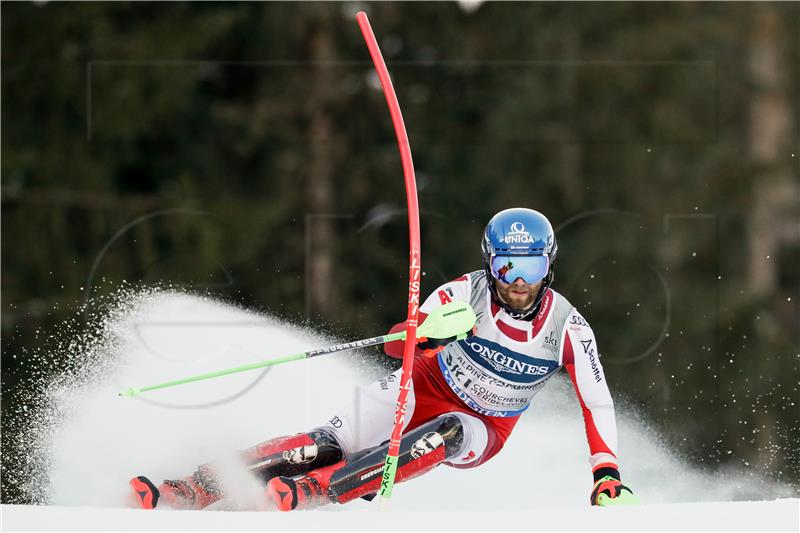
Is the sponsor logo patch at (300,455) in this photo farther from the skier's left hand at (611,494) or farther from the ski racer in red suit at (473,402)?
the skier's left hand at (611,494)

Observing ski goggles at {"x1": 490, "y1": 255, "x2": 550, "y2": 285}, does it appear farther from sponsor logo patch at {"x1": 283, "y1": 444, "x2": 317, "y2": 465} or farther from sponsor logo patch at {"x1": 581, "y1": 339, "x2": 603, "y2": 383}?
sponsor logo patch at {"x1": 283, "y1": 444, "x2": 317, "y2": 465}

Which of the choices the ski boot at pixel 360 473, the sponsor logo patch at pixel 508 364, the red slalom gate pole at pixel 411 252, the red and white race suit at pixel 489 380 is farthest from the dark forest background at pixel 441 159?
the red slalom gate pole at pixel 411 252

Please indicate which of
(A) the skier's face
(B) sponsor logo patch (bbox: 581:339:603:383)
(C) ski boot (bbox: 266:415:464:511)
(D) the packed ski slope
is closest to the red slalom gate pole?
(C) ski boot (bbox: 266:415:464:511)

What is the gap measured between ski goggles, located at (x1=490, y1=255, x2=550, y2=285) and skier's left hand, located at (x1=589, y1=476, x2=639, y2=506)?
2.95ft

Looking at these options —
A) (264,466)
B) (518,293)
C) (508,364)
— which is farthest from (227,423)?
(518,293)

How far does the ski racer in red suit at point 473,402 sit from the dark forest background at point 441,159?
453 centimetres

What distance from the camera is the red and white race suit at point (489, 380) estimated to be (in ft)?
16.1

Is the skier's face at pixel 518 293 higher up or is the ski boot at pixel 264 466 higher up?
the skier's face at pixel 518 293

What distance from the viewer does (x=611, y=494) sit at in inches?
182

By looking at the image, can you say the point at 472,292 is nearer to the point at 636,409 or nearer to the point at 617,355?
the point at 636,409

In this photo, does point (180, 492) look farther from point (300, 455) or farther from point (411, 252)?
point (411, 252)

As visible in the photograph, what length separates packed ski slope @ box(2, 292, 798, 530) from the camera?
6.16m

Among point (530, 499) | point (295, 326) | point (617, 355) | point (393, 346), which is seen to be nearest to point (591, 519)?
point (393, 346)

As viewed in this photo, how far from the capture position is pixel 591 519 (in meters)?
4.09
